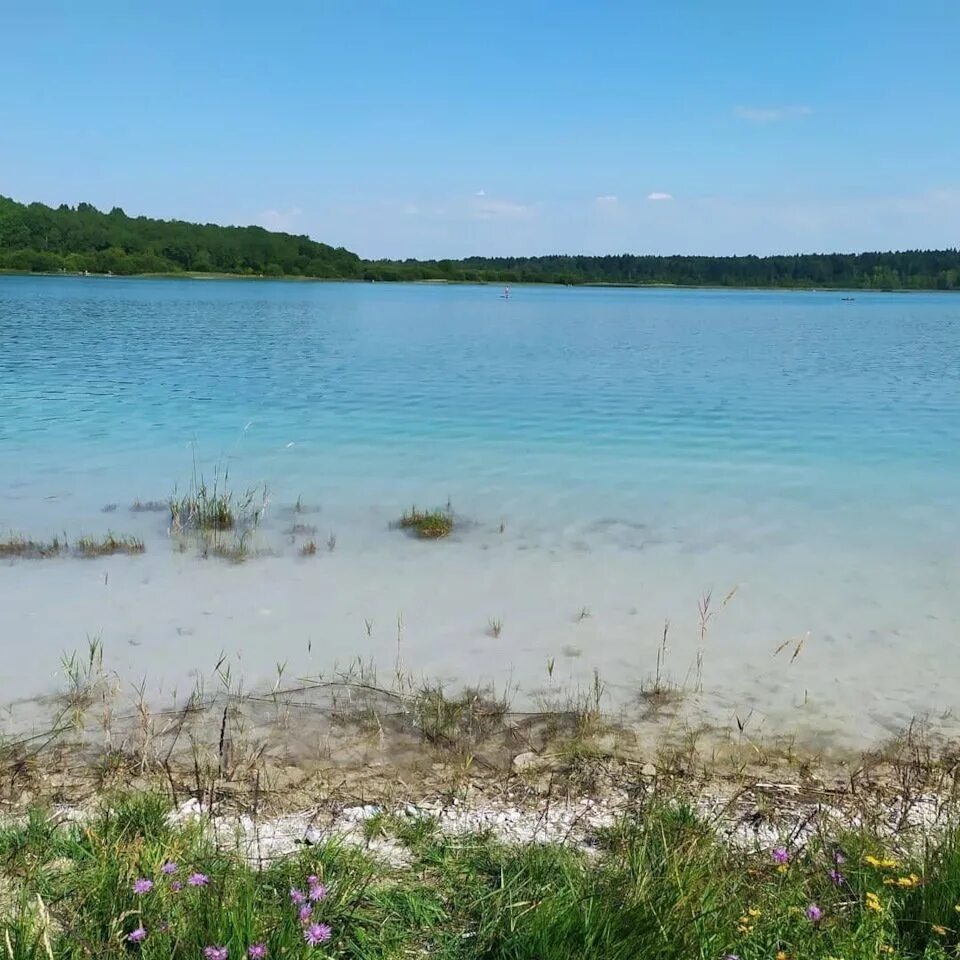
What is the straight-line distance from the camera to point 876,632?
7.90 metres

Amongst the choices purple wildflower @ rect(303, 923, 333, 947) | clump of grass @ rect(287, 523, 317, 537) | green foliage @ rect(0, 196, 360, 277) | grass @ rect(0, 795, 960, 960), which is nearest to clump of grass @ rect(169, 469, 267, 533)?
clump of grass @ rect(287, 523, 317, 537)

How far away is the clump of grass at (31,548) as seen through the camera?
9.49 m

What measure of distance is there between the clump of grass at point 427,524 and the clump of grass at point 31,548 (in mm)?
4029

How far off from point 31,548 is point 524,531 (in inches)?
230

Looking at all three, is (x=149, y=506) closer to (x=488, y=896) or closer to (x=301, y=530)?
(x=301, y=530)

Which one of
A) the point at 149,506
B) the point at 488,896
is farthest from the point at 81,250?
the point at 488,896

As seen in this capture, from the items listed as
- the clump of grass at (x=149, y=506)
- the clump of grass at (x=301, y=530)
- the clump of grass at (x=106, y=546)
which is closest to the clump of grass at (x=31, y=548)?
the clump of grass at (x=106, y=546)

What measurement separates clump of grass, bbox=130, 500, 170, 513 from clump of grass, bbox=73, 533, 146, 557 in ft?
4.88

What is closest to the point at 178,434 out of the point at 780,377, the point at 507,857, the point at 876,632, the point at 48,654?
the point at 48,654

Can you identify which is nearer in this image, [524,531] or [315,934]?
[315,934]

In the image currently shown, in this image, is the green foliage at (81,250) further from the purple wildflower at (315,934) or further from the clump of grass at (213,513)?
the purple wildflower at (315,934)

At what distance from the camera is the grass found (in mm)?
3117

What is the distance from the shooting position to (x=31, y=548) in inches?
381

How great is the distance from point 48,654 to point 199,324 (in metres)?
46.5
